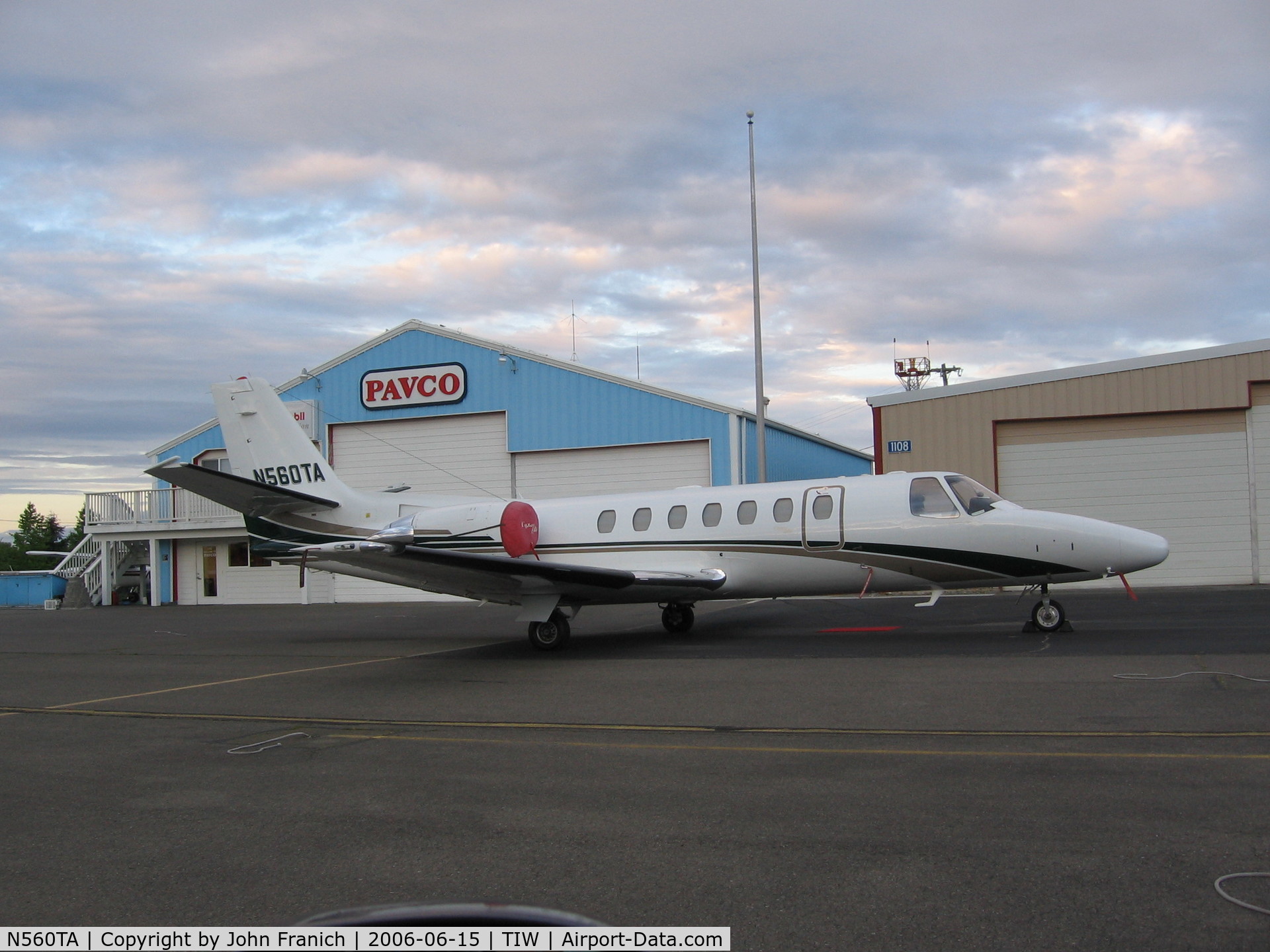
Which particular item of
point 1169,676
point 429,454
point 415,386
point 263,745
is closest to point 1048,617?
point 1169,676

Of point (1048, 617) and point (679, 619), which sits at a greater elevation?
point (1048, 617)

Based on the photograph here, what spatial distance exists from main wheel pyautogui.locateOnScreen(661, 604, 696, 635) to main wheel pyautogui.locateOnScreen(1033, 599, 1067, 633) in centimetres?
599

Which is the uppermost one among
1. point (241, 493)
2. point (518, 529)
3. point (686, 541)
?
point (241, 493)

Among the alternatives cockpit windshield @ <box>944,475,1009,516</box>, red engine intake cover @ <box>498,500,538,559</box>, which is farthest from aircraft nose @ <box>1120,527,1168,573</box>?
red engine intake cover @ <box>498,500,538,559</box>

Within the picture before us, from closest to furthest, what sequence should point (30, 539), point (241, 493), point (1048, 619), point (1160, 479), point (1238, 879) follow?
point (1238, 879), point (1048, 619), point (241, 493), point (1160, 479), point (30, 539)

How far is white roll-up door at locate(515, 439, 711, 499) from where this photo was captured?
94.6 ft

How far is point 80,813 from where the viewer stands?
6605 mm

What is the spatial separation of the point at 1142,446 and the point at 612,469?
14.9 metres

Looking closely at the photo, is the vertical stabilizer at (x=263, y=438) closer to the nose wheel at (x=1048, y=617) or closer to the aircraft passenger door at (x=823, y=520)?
the aircraft passenger door at (x=823, y=520)

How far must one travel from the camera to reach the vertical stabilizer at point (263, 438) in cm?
1975

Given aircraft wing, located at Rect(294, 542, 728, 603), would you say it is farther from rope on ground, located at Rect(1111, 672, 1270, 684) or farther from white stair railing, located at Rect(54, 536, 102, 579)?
white stair railing, located at Rect(54, 536, 102, 579)

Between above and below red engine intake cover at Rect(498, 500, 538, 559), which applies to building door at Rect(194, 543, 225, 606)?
below

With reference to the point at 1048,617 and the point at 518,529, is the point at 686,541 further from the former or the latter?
the point at 1048,617

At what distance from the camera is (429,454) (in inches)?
1275
